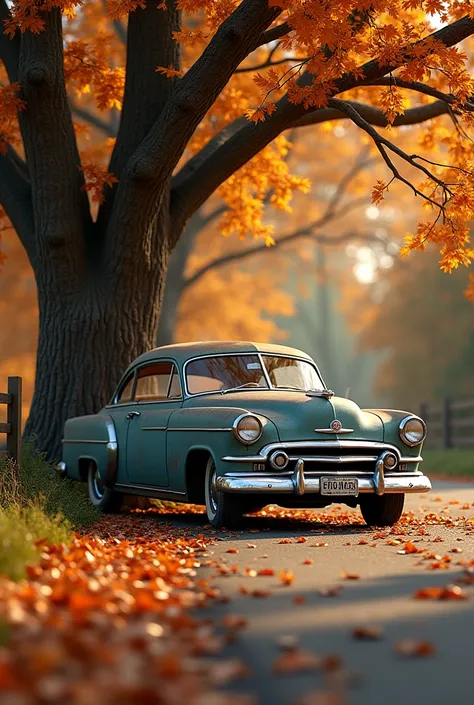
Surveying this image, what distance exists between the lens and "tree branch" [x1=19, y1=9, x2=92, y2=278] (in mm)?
12438

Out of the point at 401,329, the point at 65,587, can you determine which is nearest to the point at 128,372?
the point at 65,587

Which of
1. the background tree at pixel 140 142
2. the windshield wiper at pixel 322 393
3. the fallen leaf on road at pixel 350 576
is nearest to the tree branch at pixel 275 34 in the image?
the background tree at pixel 140 142

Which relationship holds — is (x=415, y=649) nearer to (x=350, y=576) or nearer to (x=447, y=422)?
(x=350, y=576)

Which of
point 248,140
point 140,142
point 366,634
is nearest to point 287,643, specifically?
point 366,634

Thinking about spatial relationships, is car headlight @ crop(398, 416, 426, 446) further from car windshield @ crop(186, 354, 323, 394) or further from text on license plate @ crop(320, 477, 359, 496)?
car windshield @ crop(186, 354, 323, 394)

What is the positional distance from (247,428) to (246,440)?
0.37 feet

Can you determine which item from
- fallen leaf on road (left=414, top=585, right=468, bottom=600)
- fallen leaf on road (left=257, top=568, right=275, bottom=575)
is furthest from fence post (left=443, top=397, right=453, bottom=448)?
fallen leaf on road (left=414, top=585, right=468, bottom=600)

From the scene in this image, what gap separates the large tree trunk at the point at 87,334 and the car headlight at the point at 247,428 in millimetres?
4169

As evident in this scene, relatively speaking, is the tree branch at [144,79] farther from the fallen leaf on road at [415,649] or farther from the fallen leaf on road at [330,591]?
the fallen leaf on road at [415,649]

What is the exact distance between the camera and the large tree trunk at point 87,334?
44.7ft

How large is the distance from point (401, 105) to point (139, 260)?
3614mm

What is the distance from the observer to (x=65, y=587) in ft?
18.9

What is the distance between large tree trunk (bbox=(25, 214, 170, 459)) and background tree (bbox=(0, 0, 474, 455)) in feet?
0.05

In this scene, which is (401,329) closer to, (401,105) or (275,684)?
(401,105)
